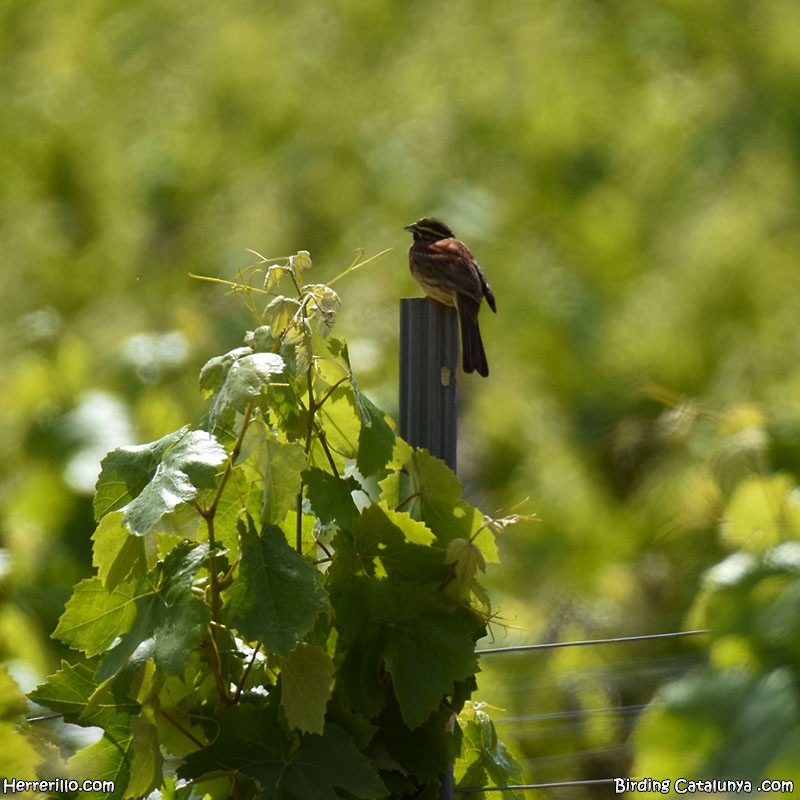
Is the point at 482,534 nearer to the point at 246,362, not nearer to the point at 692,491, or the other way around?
the point at 246,362

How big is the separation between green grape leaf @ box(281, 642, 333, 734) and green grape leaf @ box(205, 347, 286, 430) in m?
0.23

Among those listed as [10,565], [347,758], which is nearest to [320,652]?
[347,758]

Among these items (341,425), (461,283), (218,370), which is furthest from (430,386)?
(461,283)

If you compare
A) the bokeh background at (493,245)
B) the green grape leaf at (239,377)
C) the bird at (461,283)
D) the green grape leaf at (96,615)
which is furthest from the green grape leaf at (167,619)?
the bokeh background at (493,245)

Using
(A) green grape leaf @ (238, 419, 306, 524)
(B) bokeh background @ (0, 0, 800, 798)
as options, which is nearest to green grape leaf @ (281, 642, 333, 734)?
(A) green grape leaf @ (238, 419, 306, 524)

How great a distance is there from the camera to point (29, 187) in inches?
233

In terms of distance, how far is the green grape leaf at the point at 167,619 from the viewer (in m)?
1.14

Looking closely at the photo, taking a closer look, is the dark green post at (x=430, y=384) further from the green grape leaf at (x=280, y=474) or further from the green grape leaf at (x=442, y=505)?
the green grape leaf at (x=280, y=474)

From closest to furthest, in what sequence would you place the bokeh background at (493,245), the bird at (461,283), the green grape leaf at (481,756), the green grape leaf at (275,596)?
the green grape leaf at (275,596) → the green grape leaf at (481,756) → the bird at (461,283) → the bokeh background at (493,245)

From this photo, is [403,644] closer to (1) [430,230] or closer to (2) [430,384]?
(2) [430,384]

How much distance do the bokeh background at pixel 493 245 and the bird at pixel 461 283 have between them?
1.26 feet

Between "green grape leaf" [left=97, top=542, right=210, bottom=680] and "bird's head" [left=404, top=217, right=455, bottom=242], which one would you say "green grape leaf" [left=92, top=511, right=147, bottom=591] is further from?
"bird's head" [left=404, top=217, right=455, bottom=242]

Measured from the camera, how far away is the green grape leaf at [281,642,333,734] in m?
1.17

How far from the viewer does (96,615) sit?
1260 millimetres
